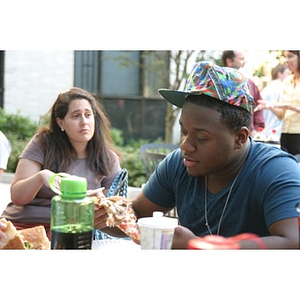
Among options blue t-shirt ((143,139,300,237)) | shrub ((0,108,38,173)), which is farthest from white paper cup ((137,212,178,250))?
shrub ((0,108,38,173))

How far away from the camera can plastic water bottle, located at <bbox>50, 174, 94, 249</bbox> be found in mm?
1515

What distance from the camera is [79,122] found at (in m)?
3.45

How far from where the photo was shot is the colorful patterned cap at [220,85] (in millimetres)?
1848

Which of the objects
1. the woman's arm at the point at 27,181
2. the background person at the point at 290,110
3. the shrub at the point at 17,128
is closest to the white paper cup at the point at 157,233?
the woman's arm at the point at 27,181

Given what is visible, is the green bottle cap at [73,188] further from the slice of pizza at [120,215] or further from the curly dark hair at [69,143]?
the curly dark hair at [69,143]

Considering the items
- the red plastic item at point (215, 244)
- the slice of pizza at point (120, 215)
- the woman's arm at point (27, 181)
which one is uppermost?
the red plastic item at point (215, 244)

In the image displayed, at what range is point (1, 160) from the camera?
3.26 meters

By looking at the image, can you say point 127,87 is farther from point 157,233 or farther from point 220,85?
point 157,233

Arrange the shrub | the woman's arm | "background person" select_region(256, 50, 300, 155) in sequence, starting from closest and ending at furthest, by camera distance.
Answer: the woman's arm < "background person" select_region(256, 50, 300, 155) < the shrub

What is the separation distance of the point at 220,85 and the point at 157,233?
20.7 inches

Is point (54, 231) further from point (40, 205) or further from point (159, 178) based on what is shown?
point (40, 205)

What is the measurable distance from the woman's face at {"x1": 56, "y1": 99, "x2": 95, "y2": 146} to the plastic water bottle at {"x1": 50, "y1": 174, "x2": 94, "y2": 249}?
1.88 meters

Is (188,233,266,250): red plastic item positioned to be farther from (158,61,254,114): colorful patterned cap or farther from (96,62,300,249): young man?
(158,61,254,114): colorful patterned cap
